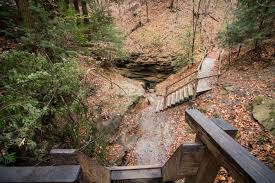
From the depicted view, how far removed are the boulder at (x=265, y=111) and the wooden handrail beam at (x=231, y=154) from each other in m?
5.45

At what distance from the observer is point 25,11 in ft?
19.7

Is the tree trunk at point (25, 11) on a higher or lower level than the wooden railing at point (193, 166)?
higher

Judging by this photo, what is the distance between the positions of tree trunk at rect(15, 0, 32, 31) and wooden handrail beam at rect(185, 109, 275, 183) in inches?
234

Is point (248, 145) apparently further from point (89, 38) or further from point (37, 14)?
point (89, 38)

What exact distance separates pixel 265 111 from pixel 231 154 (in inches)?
274

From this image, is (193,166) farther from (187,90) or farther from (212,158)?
(187,90)

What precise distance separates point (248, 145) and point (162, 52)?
43.4 ft

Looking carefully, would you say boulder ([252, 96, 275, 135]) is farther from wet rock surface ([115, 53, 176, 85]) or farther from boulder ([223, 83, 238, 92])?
wet rock surface ([115, 53, 176, 85])

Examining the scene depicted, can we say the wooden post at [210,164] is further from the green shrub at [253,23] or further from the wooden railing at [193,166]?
the green shrub at [253,23]

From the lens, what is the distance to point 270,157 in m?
5.26

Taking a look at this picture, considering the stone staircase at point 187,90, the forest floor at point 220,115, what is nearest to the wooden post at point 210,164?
the forest floor at point 220,115

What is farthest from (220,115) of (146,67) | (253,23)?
(146,67)

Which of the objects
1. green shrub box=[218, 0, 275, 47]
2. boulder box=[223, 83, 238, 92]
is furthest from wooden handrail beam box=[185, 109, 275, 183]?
green shrub box=[218, 0, 275, 47]

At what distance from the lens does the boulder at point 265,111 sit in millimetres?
6578
